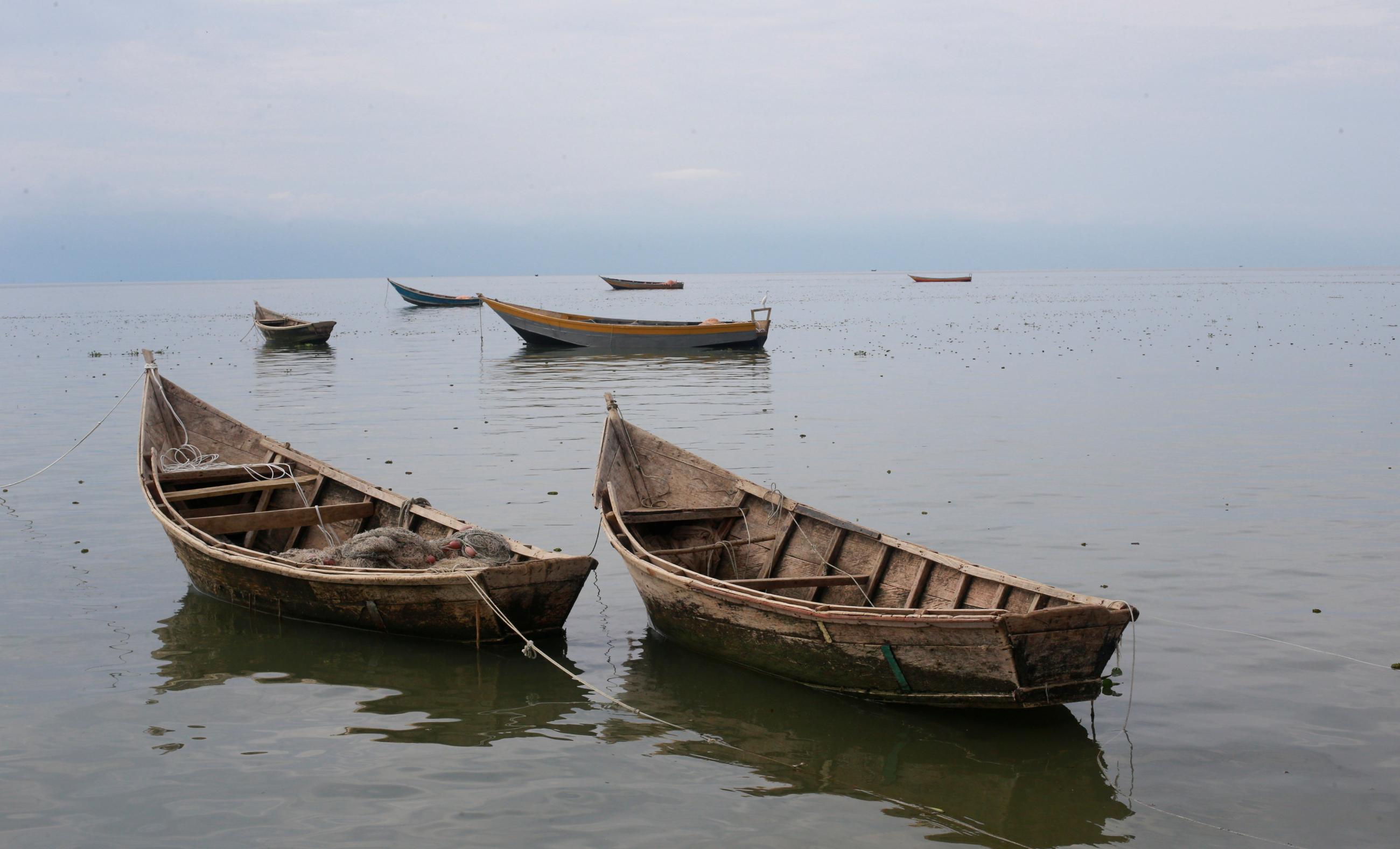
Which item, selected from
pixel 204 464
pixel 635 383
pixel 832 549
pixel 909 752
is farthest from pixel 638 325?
pixel 909 752

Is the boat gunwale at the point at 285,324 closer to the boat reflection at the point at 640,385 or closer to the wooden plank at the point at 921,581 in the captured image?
the boat reflection at the point at 640,385

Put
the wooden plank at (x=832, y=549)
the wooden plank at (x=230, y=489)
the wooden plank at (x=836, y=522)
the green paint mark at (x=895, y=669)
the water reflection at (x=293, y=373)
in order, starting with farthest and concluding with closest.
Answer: the water reflection at (x=293, y=373) → the wooden plank at (x=230, y=489) → the wooden plank at (x=832, y=549) → the wooden plank at (x=836, y=522) → the green paint mark at (x=895, y=669)

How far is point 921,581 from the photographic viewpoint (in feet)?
27.9

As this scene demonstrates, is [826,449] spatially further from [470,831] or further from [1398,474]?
[470,831]

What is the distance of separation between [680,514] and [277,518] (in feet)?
12.9

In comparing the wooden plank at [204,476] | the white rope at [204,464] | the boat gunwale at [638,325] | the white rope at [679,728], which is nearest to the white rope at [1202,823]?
the white rope at [679,728]

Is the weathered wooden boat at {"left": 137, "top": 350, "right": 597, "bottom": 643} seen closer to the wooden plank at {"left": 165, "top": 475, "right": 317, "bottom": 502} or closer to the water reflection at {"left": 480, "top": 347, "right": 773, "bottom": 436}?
the wooden plank at {"left": 165, "top": 475, "right": 317, "bottom": 502}

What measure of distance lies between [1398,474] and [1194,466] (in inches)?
95.1

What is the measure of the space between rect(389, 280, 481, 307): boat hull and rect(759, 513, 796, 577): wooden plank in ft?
225

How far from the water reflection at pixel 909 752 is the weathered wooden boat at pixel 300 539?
1137 millimetres

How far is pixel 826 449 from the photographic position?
17.5m

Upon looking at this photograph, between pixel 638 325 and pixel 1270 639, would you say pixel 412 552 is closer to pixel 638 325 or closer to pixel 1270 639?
pixel 1270 639

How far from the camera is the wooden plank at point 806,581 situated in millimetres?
8680

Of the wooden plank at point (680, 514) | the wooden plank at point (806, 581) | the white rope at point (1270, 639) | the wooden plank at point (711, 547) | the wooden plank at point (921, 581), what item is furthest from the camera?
the wooden plank at point (680, 514)
